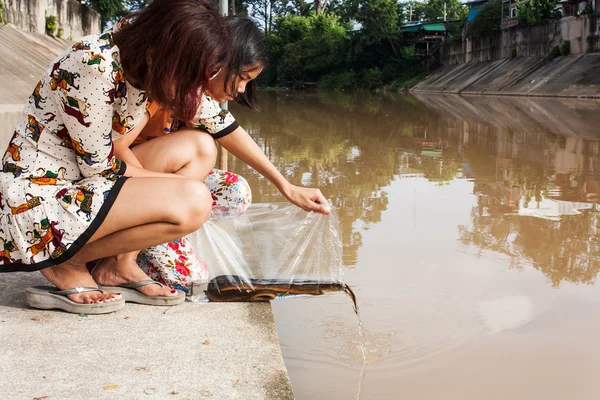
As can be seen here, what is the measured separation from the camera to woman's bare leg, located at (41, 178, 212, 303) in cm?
216

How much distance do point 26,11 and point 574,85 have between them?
1349cm

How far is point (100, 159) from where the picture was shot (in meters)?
2.16

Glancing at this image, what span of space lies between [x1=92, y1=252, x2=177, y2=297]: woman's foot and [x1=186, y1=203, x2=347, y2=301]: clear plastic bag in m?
0.17

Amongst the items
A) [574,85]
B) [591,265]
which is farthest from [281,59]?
[591,265]

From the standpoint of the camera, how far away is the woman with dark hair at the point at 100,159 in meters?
2.02

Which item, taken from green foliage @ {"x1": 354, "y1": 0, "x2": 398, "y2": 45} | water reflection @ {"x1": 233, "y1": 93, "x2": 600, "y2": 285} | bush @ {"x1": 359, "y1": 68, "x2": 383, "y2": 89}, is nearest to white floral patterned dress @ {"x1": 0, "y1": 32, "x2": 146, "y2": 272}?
water reflection @ {"x1": 233, "y1": 93, "x2": 600, "y2": 285}

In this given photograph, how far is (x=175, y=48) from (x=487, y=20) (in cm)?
3086

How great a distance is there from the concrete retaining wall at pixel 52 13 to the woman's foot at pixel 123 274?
1463 centimetres

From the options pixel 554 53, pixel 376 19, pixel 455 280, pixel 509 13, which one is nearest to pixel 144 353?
pixel 455 280

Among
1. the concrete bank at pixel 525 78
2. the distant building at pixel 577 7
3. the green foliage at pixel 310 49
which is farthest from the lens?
the green foliage at pixel 310 49

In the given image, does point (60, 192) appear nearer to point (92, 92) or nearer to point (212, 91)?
point (92, 92)

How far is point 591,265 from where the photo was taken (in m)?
3.54

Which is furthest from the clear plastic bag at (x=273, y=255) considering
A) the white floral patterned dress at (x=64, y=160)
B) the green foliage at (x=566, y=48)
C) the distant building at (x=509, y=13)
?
the distant building at (x=509, y=13)

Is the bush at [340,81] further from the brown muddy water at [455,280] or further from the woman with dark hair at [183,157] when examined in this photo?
the woman with dark hair at [183,157]
